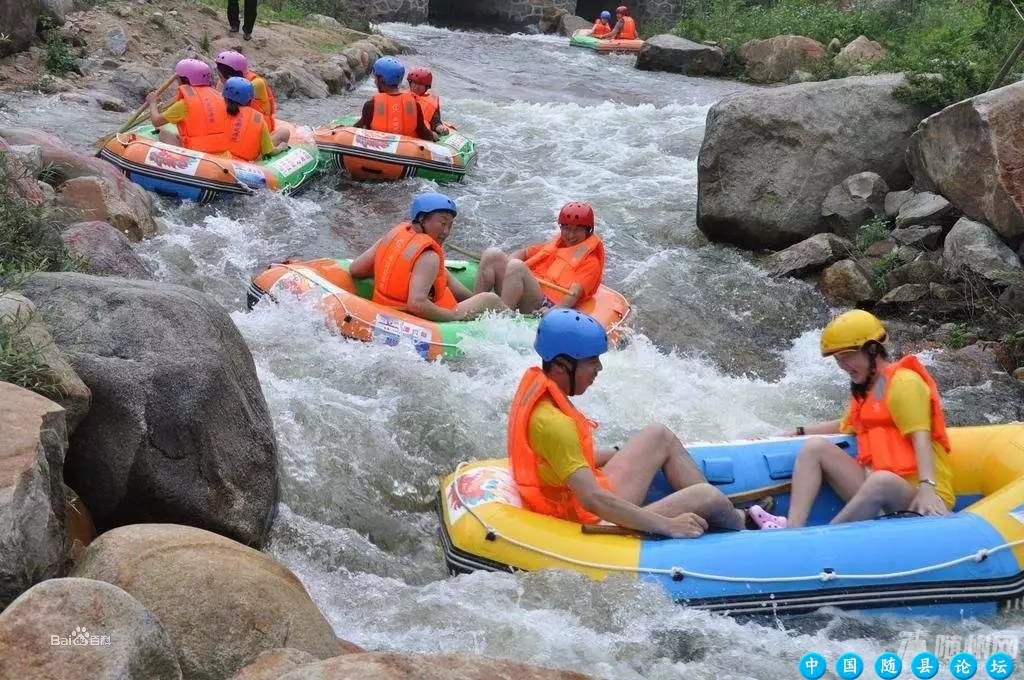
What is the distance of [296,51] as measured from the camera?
17.8 m

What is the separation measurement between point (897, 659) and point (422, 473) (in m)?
2.80

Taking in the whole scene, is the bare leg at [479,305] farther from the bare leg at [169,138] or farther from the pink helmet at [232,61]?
the pink helmet at [232,61]

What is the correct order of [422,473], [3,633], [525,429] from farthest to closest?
[422,473]
[525,429]
[3,633]

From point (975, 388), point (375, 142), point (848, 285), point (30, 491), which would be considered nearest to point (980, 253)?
point (848, 285)

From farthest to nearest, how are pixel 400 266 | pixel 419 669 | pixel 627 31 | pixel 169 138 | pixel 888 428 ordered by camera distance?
pixel 627 31
pixel 169 138
pixel 400 266
pixel 888 428
pixel 419 669

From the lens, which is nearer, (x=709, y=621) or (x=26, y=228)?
(x=709, y=621)

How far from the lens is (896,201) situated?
1023 cm

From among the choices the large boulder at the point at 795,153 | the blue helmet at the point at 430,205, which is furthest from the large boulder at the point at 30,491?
the large boulder at the point at 795,153

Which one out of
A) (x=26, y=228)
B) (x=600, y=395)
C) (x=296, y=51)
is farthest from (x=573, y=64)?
(x=26, y=228)

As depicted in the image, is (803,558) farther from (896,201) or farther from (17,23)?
(17,23)

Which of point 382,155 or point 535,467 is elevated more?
point 535,467

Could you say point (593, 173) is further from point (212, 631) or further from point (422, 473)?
point (212, 631)

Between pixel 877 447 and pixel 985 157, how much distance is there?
4539 millimetres

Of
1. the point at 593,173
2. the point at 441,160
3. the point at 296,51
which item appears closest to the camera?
the point at 441,160
